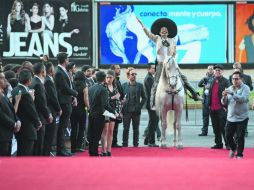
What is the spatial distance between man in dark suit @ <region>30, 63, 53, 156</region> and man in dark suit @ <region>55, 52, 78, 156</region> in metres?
1.55

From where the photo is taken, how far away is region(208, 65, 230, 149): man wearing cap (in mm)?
21125

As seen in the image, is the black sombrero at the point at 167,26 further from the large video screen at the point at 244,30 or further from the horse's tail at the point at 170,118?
the large video screen at the point at 244,30

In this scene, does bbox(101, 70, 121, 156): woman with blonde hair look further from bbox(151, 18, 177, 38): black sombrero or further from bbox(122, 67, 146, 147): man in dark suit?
bbox(151, 18, 177, 38): black sombrero

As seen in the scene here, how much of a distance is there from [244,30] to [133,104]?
1724cm

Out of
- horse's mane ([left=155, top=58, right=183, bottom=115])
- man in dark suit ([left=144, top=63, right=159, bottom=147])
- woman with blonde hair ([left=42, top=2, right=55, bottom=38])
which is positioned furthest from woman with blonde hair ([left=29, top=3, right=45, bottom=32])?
horse's mane ([left=155, top=58, right=183, bottom=115])

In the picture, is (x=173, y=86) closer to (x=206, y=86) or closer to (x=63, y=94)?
(x=206, y=86)

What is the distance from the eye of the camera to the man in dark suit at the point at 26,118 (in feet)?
48.9

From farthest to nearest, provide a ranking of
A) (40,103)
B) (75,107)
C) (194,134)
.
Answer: (194,134), (75,107), (40,103)

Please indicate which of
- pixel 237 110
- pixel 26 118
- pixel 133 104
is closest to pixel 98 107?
pixel 26 118

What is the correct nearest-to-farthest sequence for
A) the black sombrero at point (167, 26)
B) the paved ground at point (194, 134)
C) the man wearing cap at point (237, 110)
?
1. the man wearing cap at point (237, 110)
2. the black sombrero at point (167, 26)
3. the paved ground at point (194, 134)

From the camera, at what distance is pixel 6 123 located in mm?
13594

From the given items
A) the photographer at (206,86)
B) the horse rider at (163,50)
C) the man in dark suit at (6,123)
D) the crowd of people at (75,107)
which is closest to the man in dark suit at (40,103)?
the crowd of people at (75,107)

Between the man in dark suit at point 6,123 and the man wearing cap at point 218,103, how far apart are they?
27.4ft

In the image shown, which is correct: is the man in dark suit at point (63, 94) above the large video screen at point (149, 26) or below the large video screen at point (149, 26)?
below
